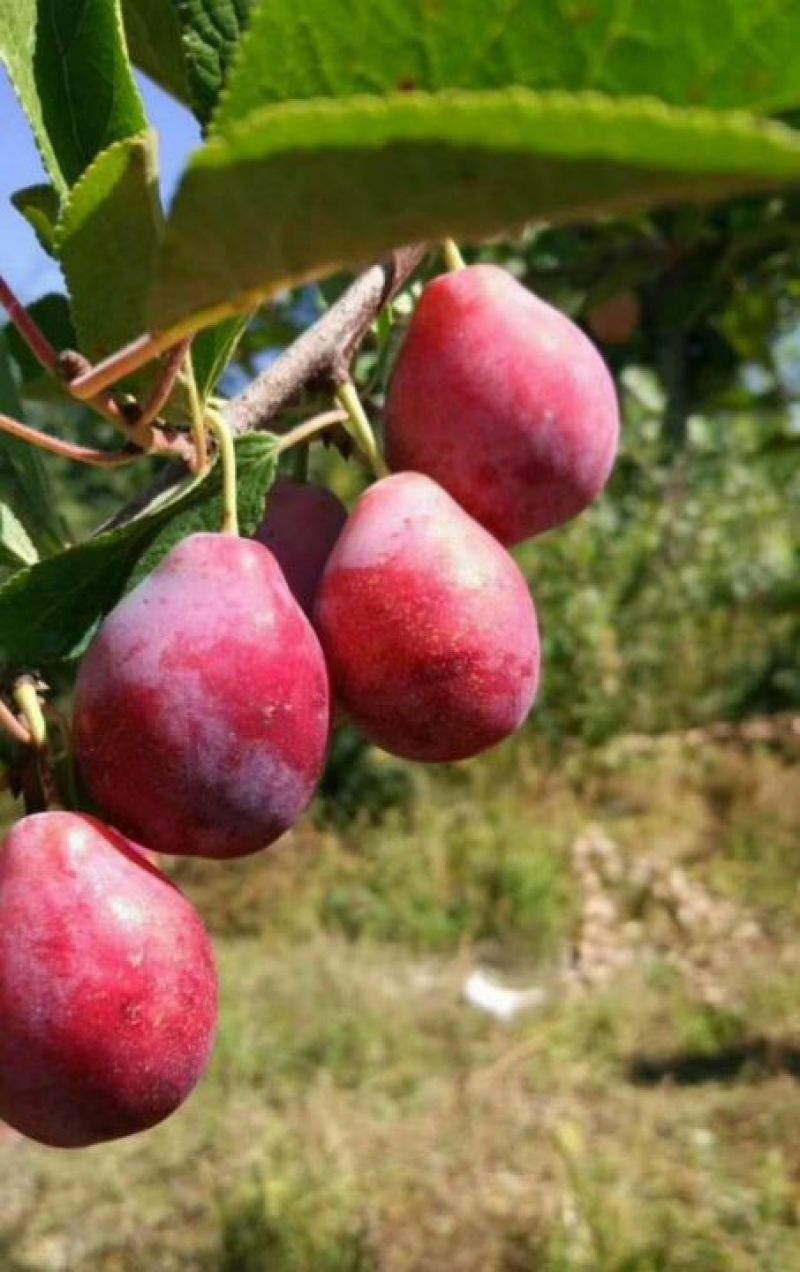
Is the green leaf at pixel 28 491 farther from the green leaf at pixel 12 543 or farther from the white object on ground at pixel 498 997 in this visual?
the white object on ground at pixel 498 997

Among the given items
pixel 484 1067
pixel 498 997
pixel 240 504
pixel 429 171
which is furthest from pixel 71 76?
pixel 498 997

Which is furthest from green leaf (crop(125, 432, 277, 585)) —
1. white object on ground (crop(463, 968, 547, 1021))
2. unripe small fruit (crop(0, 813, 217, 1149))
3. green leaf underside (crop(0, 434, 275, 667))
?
white object on ground (crop(463, 968, 547, 1021))

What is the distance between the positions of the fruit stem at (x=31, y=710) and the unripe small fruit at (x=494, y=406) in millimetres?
177

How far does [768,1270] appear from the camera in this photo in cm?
249

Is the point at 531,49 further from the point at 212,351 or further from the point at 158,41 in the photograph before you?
the point at 158,41

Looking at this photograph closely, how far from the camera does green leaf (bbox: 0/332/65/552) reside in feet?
2.08

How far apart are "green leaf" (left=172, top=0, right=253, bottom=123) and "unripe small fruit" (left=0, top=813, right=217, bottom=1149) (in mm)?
271

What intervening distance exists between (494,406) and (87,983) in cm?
28

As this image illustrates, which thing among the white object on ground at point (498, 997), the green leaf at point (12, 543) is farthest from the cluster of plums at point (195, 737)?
the white object on ground at point (498, 997)

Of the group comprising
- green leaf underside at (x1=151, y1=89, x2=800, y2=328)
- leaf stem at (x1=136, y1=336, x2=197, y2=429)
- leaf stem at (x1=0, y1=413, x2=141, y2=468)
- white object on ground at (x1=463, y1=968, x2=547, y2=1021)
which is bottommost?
white object on ground at (x1=463, y1=968, x2=547, y2=1021)

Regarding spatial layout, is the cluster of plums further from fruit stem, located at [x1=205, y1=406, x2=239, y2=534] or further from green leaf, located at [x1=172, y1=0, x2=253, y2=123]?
green leaf, located at [x1=172, y1=0, x2=253, y2=123]

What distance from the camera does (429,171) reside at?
265 mm

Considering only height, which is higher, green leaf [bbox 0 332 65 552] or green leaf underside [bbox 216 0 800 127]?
green leaf underside [bbox 216 0 800 127]

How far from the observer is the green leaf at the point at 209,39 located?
531 mm
